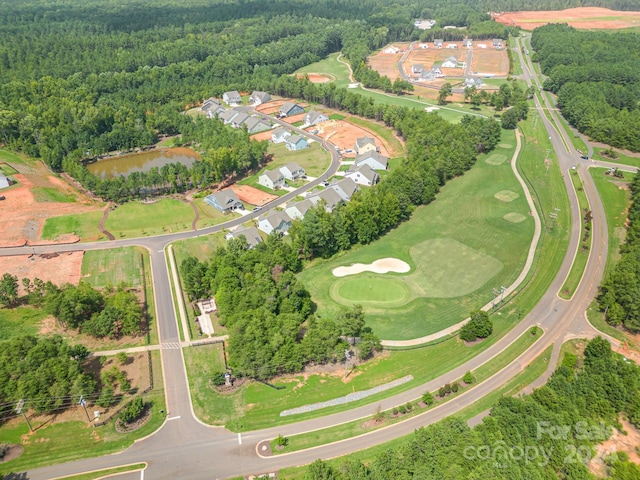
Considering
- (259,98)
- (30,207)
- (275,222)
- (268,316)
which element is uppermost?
(268,316)

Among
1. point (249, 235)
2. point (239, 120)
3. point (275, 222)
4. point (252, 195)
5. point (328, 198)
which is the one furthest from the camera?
point (239, 120)

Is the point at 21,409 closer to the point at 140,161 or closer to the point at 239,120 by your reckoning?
the point at 140,161

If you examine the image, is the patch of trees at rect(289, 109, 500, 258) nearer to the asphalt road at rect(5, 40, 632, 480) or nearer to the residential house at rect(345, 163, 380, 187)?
the residential house at rect(345, 163, 380, 187)

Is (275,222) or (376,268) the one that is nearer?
(376,268)

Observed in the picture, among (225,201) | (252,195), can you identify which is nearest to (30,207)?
(225,201)

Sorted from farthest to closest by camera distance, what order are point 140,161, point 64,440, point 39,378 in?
point 140,161 < point 39,378 < point 64,440

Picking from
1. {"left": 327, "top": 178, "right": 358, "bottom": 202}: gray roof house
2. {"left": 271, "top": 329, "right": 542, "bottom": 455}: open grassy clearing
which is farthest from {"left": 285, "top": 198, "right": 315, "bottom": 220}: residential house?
{"left": 271, "top": 329, "right": 542, "bottom": 455}: open grassy clearing

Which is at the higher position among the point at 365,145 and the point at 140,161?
the point at 365,145

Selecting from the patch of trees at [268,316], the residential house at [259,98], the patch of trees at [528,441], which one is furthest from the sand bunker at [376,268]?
the residential house at [259,98]
